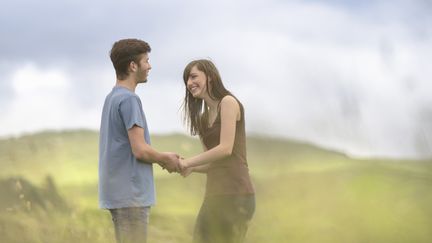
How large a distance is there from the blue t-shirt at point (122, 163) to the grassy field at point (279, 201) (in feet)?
1.07

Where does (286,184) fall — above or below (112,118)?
below

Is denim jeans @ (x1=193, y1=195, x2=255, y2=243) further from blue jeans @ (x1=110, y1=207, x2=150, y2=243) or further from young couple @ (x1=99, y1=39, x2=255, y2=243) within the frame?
blue jeans @ (x1=110, y1=207, x2=150, y2=243)

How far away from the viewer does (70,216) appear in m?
5.60

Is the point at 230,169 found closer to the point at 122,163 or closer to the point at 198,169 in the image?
the point at 198,169

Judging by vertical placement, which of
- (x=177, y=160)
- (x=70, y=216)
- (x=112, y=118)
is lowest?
(x=70, y=216)

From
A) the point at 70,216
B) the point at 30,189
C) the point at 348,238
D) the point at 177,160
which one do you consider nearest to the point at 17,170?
the point at 30,189

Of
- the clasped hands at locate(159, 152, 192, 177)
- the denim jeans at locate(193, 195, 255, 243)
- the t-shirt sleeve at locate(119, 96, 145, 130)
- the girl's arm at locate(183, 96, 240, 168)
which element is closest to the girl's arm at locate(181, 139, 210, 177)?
the clasped hands at locate(159, 152, 192, 177)

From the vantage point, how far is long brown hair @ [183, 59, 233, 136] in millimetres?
5234

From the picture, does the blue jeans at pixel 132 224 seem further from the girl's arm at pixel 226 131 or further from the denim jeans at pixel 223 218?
the girl's arm at pixel 226 131

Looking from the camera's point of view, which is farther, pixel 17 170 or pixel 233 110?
pixel 17 170

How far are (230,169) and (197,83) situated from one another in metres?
0.57

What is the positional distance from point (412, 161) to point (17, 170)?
8.73 ft

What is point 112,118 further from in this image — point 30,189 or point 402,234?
point 402,234

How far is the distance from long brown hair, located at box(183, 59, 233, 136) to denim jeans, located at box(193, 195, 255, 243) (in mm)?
497
